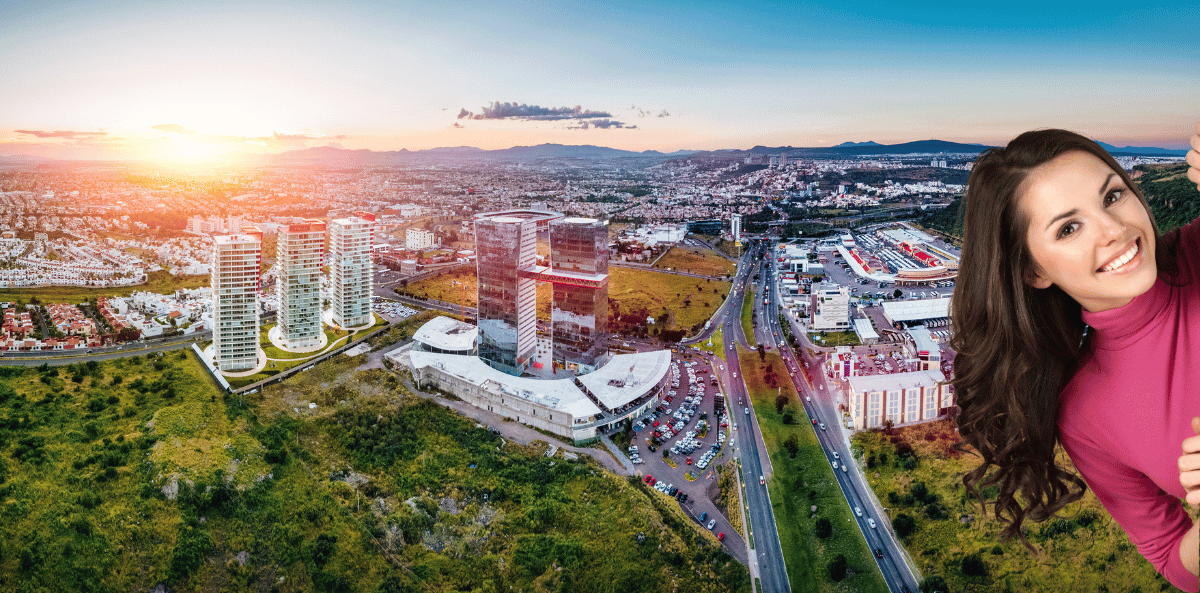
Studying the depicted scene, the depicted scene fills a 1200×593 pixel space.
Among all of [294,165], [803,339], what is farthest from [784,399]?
[294,165]

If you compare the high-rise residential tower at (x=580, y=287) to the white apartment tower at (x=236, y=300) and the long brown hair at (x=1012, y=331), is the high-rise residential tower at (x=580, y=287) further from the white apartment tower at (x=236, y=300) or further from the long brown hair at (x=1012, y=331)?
the long brown hair at (x=1012, y=331)

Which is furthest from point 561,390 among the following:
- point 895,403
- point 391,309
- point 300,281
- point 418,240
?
point 418,240

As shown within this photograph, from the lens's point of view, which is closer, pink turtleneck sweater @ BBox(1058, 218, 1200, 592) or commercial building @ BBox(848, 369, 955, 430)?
pink turtleneck sweater @ BBox(1058, 218, 1200, 592)

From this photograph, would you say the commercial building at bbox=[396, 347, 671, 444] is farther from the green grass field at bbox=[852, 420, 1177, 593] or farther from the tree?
the green grass field at bbox=[852, 420, 1177, 593]

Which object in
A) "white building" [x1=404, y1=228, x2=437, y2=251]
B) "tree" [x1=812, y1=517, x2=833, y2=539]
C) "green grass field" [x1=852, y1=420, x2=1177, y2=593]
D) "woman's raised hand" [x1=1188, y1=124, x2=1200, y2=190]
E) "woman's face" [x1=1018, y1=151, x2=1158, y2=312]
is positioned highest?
"woman's raised hand" [x1=1188, y1=124, x2=1200, y2=190]

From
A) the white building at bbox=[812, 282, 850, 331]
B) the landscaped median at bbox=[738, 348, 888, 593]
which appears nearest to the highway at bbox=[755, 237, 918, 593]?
the landscaped median at bbox=[738, 348, 888, 593]

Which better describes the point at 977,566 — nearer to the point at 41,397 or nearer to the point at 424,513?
the point at 424,513

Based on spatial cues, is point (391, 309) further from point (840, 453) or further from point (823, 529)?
point (823, 529)
